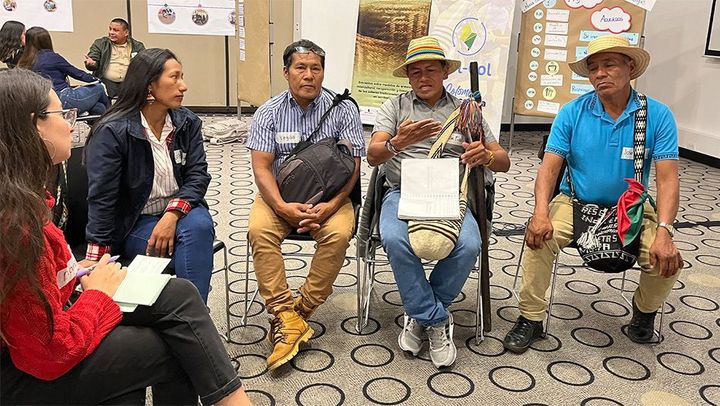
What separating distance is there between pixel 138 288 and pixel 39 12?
7000 mm

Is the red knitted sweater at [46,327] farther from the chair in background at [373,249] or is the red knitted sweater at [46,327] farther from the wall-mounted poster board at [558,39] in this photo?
the wall-mounted poster board at [558,39]

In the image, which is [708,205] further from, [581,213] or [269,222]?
[269,222]

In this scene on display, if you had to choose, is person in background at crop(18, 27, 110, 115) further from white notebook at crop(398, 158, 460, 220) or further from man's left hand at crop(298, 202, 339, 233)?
white notebook at crop(398, 158, 460, 220)

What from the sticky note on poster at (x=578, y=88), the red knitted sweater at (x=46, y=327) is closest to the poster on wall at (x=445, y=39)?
the sticky note on poster at (x=578, y=88)

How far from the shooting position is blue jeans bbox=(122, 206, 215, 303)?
217 cm

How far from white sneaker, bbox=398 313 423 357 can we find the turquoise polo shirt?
2.90ft

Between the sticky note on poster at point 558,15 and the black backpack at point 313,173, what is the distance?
13.3ft

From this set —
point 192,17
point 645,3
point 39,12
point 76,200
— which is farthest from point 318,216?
point 39,12

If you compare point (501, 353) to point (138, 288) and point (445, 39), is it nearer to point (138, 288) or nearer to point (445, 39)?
point (138, 288)

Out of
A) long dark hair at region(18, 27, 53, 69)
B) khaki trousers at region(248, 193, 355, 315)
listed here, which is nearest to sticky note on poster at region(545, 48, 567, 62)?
khaki trousers at region(248, 193, 355, 315)

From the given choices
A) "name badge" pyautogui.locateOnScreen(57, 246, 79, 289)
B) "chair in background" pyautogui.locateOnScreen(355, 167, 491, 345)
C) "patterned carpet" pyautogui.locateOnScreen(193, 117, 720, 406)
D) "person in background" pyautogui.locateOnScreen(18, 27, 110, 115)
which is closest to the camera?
"name badge" pyautogui.locateOnScreen(57, 246, 79, 289)

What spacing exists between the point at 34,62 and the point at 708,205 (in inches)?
221

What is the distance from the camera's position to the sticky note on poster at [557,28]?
574 centimetres

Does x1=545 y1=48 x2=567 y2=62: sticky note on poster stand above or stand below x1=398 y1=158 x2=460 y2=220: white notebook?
above
